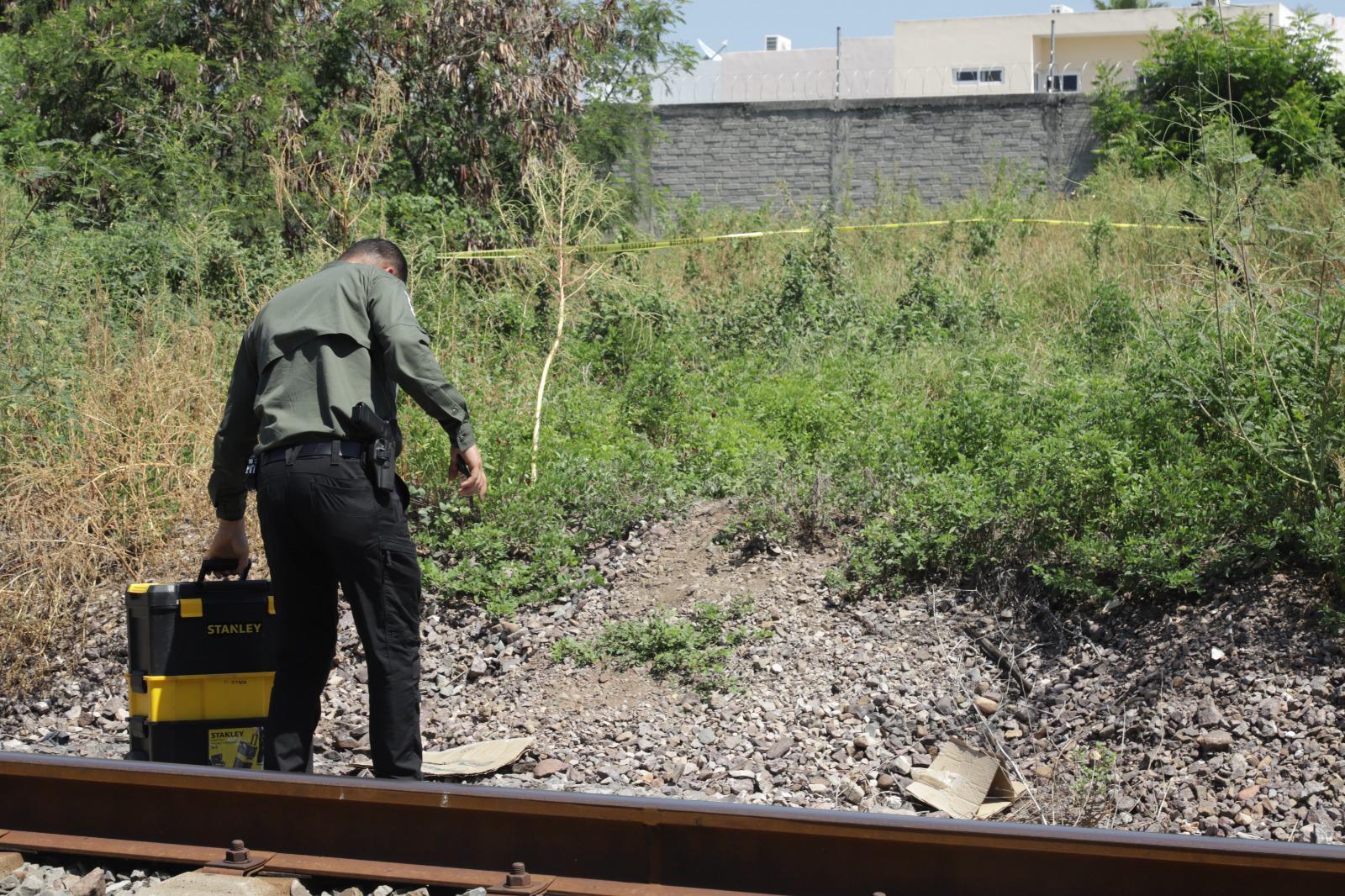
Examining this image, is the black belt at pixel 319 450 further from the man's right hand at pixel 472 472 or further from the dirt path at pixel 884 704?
the dirt path at pixel 884 704

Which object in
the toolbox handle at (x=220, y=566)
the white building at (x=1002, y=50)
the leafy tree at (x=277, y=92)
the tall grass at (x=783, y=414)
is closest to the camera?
the toolbox handle at (x=220, y=566)

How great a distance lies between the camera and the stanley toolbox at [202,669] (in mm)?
4539

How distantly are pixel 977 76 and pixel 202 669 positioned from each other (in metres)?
36.0

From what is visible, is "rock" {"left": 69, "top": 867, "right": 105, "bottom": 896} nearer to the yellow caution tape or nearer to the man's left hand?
the man's left hand

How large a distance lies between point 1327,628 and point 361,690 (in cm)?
451

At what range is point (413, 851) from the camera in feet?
12.2

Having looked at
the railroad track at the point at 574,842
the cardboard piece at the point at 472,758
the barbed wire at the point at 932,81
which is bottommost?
the cardboard piece at the point at 472,758

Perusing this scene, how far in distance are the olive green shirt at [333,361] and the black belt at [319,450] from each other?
0.07 ft

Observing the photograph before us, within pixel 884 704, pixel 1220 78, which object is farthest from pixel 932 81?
pixel 884 704

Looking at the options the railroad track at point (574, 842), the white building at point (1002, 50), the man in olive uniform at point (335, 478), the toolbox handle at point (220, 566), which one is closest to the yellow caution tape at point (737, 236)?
the toolbox handle at point (220, 566)

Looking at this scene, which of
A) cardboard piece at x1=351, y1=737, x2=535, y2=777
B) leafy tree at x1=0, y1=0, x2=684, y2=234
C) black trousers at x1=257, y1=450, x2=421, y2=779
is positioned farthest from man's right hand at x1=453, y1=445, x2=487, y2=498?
leafy tree at x1=0, y1=0, x2=684, y2=234

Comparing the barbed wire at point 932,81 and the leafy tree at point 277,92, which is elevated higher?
the barbed wire at point 932,81

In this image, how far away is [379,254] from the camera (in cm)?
448

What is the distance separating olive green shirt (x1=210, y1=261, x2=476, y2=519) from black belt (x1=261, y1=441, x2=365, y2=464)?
0.02 metres
